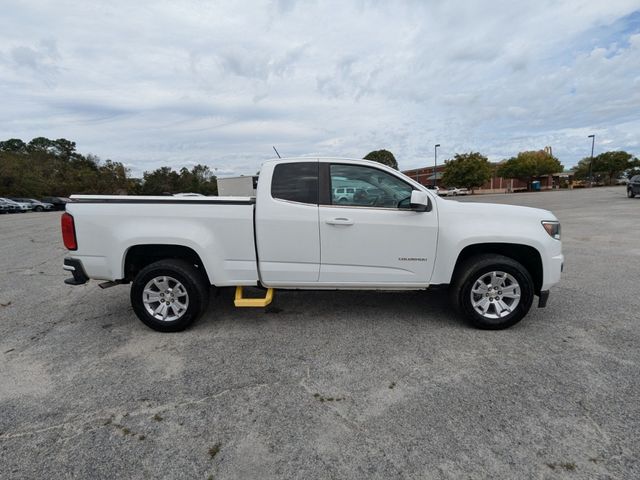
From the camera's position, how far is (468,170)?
53719 millimetres

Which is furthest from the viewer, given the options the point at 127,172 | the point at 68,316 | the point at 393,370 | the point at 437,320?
the point at 127,172

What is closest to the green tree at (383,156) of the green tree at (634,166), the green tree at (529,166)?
the green tree at (529,166)

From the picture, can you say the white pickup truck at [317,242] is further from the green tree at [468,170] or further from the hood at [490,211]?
the green tree at [468,170]

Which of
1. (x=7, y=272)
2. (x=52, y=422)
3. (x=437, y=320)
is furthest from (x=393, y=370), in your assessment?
(x=7, y=272)

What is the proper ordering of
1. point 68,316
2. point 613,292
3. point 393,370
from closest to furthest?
point 393,370, point 68,316, point 613,292

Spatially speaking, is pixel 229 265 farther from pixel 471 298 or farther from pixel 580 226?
pixel 580 226

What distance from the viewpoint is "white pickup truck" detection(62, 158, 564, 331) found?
3.84m

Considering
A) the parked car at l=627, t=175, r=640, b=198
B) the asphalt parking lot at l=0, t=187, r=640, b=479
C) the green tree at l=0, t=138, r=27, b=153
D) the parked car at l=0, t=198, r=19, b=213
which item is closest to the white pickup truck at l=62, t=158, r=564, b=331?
the asphalt parking lot at l=0, t=187, r=640, b=479

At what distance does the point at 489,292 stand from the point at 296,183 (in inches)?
95.3

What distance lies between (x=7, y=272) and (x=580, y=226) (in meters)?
15.8

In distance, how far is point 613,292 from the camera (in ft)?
16.7

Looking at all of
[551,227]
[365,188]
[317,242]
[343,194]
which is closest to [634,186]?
[551,227]

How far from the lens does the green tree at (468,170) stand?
2105 inches

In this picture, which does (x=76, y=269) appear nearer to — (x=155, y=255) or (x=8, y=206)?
(x=155, y=255)
